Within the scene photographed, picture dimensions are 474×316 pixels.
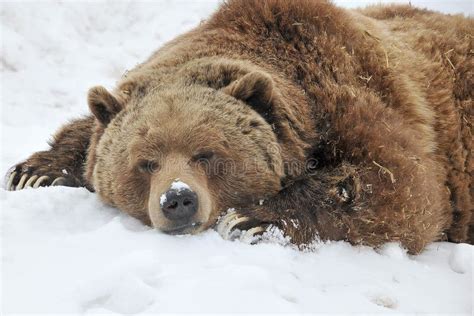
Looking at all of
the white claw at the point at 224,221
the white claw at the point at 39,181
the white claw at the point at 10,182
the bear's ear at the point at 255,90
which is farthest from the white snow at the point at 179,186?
the white claw at the point at 10,182

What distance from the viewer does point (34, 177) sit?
4828mm

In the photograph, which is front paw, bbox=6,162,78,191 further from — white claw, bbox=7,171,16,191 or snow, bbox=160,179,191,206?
snow, bbox=160,179,191,206

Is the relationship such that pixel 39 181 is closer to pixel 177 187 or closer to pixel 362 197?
pixel 177 187

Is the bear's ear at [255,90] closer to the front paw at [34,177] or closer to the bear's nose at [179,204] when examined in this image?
the bear's nose at [179,204]

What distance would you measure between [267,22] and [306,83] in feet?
2.23

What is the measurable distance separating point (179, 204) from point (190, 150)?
1.50 feet

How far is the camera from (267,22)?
196 inches

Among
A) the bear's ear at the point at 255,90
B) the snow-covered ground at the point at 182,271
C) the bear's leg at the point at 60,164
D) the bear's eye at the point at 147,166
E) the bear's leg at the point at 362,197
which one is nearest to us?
the snow-covered ground at the point at 182,271

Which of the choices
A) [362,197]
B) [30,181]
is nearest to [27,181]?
[30,181]

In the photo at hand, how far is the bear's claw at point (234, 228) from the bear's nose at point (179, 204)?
248 mm

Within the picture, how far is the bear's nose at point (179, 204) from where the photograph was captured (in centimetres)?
368

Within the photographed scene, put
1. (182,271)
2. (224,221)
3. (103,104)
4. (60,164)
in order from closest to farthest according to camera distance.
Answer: (182,271) → (224,221) → (103,104) → (60,164)

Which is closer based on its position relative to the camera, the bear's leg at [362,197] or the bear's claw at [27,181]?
the bear's leg at [362,197]

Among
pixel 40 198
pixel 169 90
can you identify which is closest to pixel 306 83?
pixel 169 90
